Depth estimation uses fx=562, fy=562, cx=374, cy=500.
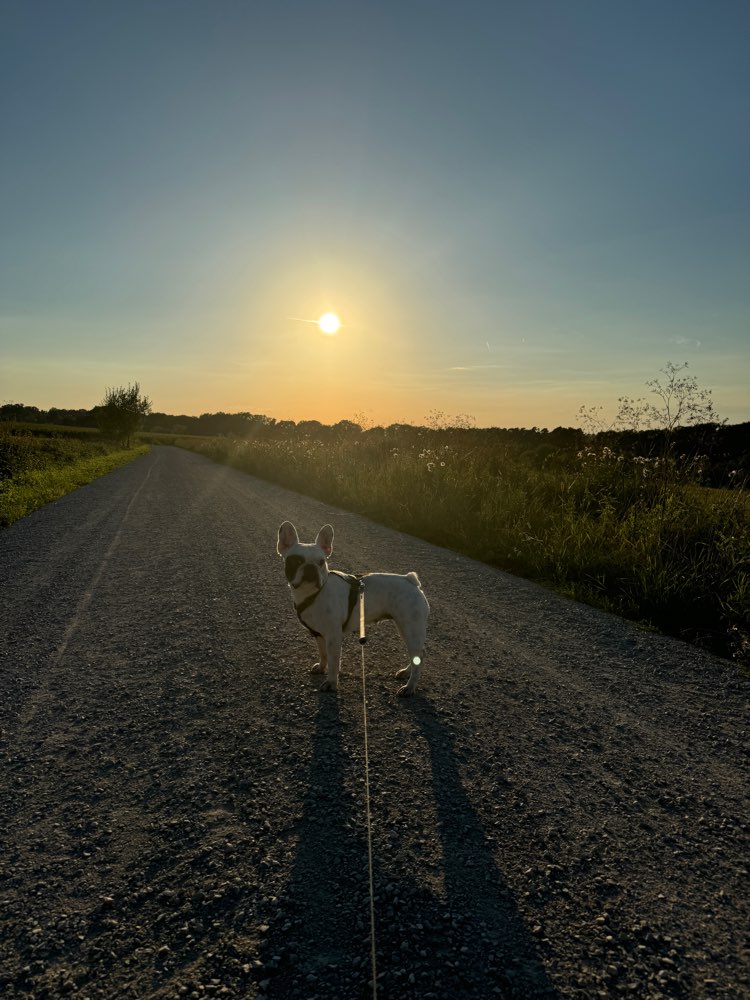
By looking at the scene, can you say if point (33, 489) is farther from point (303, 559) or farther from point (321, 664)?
point (303, 559)

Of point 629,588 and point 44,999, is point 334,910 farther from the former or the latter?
point 629,588

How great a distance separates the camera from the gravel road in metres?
2.26

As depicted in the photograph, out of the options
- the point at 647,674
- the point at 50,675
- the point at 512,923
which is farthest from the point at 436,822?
the point at 50,675

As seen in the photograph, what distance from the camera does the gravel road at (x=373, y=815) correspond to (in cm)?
226

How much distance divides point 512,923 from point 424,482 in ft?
42.8

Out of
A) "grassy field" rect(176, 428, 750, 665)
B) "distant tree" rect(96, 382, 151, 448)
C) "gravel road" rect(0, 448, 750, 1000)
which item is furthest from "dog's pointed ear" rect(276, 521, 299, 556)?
"distant tree" rect(96, 382, 151, 448)

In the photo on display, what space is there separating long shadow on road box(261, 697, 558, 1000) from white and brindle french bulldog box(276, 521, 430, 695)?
1428 mm

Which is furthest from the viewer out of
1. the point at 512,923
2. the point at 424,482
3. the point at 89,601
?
the point at 424,482

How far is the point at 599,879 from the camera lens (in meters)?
2.69

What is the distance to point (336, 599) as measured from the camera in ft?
14.5

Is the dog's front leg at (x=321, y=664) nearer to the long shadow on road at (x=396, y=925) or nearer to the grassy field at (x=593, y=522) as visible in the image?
the long shadow on road at (x=396, y=925)

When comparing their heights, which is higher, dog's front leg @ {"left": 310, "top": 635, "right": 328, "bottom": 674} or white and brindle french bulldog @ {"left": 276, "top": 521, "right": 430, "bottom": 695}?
white and brindle french bulldog @ {"left": 276, "top": 521, "right": 430, "bottom": 695}

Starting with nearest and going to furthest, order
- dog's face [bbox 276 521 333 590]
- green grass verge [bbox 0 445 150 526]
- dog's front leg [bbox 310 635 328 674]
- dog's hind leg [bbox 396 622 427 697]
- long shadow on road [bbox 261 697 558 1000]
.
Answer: long shadow on road [bbox 261 697 558 1000]
dog's face [bbox 276 521 333 590]
dog's hind leg [bbox 396 622 427 697]
dog's front leg [bbox 310 635 328 674]
green grass verge [bbox 0 445 150 526]

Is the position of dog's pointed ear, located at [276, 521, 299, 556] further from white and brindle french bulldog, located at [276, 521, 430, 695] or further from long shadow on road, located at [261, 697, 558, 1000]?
long shadow on road, located at [261, 697, 558, 1000]
